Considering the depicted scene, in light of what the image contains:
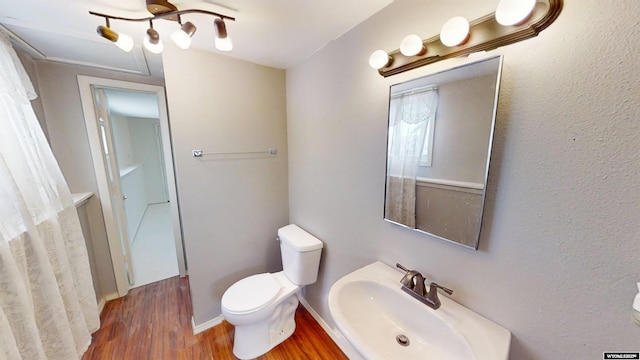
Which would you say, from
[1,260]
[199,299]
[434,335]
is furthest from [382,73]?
[199,299]

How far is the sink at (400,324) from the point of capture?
0.75 m

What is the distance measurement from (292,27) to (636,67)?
1.32 meters

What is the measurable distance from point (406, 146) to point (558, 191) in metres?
0.54

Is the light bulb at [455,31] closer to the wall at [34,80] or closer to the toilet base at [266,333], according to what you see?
the toilet base at [266,333]

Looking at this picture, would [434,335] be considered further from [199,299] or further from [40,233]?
[40,233]

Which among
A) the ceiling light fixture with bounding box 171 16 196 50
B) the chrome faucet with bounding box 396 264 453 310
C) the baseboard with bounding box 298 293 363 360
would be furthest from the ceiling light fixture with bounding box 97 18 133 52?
the baseboard with bounding box 298 293 363 360

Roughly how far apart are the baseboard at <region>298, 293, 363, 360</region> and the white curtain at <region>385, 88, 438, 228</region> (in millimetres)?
995

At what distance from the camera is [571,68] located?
0.61 meters

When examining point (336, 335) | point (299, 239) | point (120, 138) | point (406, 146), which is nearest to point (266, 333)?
point (336, 335)

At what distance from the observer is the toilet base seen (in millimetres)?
1513

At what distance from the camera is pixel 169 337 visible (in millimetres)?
1673

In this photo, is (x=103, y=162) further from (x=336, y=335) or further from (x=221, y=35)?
(x=336, y=335)

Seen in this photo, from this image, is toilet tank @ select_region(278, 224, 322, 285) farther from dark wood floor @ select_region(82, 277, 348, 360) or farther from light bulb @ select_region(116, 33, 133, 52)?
light bulb @ select_region(116, 33, 133, 52)

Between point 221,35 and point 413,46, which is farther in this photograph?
point 221,35
